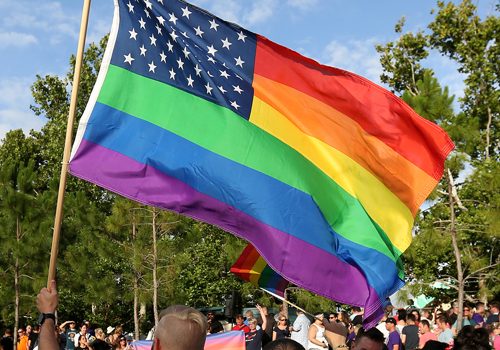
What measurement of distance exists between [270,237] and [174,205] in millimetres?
891

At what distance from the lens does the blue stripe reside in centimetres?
634

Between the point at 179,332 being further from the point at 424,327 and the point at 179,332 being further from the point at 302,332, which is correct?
the point at 302,332

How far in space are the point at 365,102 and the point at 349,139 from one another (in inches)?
18.3

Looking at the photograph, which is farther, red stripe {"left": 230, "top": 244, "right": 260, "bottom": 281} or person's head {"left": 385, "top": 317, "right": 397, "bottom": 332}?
person's head {"left": 385, "top": 317, "right": 397, "bottom": 332}

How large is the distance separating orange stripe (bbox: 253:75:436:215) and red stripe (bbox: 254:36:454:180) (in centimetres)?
7

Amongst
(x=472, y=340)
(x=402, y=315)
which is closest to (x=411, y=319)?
(x=402, y=315)

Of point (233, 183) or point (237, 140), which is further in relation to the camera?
point (237, 140)

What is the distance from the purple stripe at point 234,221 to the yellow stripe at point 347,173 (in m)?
0.75

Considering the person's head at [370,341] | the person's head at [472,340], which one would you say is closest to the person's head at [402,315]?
the person's head at [472,340]

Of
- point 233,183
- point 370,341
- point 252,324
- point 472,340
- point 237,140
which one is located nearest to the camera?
point 370,341

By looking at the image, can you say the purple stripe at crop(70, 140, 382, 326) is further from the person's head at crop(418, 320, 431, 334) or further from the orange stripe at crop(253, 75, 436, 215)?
the person's head at crop(418, 320, 431, 334)

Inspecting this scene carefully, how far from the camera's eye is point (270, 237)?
21.3 feet

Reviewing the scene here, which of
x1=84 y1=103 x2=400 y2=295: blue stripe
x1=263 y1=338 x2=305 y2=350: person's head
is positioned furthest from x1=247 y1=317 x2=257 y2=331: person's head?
x1=263 y1=338 x2=305 y2=350: person's head

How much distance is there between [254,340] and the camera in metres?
12.5
